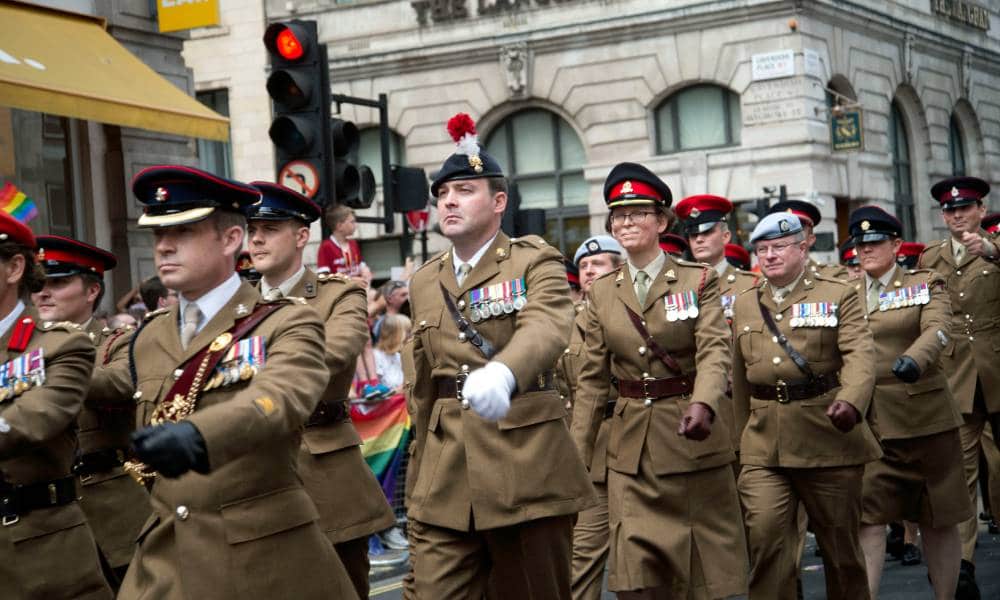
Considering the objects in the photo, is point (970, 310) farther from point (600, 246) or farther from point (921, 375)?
point (600, 246)

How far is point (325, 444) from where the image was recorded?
7.53m

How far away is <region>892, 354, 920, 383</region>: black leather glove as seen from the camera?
9648 millimetres

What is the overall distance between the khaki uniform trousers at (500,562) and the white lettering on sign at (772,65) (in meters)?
25.5

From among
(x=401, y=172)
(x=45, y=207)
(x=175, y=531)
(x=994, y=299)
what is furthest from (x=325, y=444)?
(x=45, y=207)

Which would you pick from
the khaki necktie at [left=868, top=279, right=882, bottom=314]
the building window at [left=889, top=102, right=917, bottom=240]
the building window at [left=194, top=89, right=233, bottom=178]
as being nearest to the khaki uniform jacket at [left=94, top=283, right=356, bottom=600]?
the khaki necktie at [left=868, top=279, right=882, bottom=314]

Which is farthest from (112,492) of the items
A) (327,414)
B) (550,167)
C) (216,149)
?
(216,149)

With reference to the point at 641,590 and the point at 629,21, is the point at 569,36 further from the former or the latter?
the point at 641,590

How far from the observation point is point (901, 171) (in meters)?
37.3

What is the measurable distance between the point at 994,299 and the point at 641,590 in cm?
633

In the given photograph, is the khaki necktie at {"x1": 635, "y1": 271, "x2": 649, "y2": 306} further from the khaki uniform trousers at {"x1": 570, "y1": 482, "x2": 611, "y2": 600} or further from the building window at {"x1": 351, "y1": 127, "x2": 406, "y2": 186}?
the building window at {"x1": 351, "y1": 127, "x2": 406, "y2": 186}

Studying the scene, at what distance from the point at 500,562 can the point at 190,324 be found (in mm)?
2057

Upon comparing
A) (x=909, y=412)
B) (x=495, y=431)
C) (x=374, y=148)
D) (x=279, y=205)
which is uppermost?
(x=374, y=148)

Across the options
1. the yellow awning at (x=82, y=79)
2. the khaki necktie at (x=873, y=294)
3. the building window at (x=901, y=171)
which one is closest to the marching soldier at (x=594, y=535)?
the khaki necktie at (x=873, y=294)

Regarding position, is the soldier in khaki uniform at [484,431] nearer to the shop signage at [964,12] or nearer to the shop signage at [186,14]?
the shop signage at [186,14]
